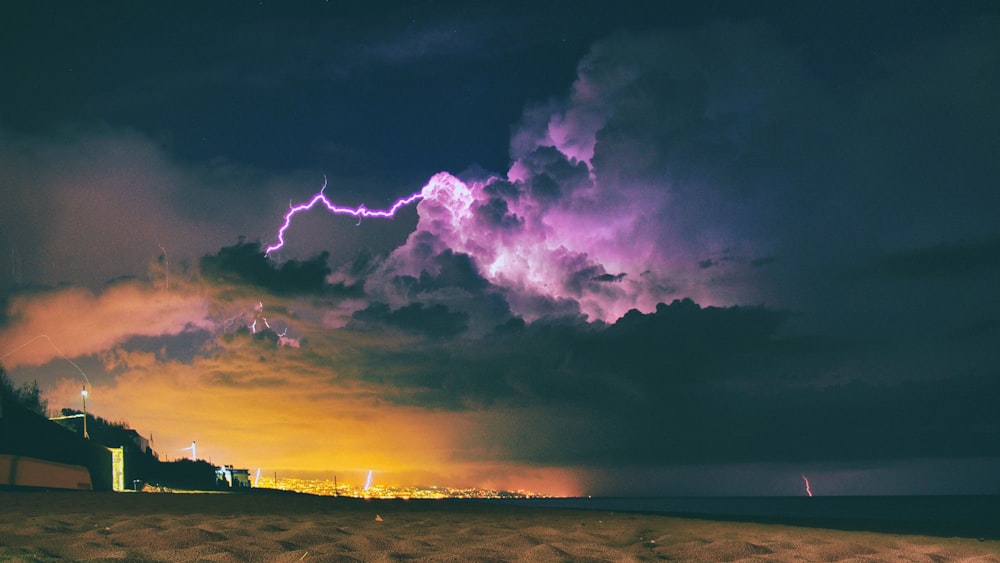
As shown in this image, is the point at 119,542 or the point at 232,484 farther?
the point at 232,484

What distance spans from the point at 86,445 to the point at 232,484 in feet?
138

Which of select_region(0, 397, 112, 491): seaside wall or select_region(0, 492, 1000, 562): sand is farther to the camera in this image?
select_region(0, 397, 112, 491): seaside wall

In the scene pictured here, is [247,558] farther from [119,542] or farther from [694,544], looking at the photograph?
[694,544]

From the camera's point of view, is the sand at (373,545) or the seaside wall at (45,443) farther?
the seaside wall at (45,443)

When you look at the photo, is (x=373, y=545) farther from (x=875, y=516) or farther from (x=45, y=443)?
(x=875, y=516)

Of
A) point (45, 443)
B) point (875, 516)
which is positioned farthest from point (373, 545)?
point (875, 516)

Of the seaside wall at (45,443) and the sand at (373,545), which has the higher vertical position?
the seaside wall at (45,443)

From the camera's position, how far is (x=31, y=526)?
24.2ft

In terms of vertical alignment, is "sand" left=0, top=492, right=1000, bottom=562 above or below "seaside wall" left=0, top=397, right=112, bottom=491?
below

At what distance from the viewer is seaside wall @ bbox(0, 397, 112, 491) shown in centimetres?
2477

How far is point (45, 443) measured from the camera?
89.6 ft

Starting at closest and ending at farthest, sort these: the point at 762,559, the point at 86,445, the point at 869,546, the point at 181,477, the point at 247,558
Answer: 1. the point at 247,558
2. the point at 762,559
3. the point at 869,546
4. the point at 86,445
5. the point at 181,477

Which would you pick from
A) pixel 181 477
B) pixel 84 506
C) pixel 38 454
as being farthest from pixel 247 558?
pixel 181 477

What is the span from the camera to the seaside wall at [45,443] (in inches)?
975
